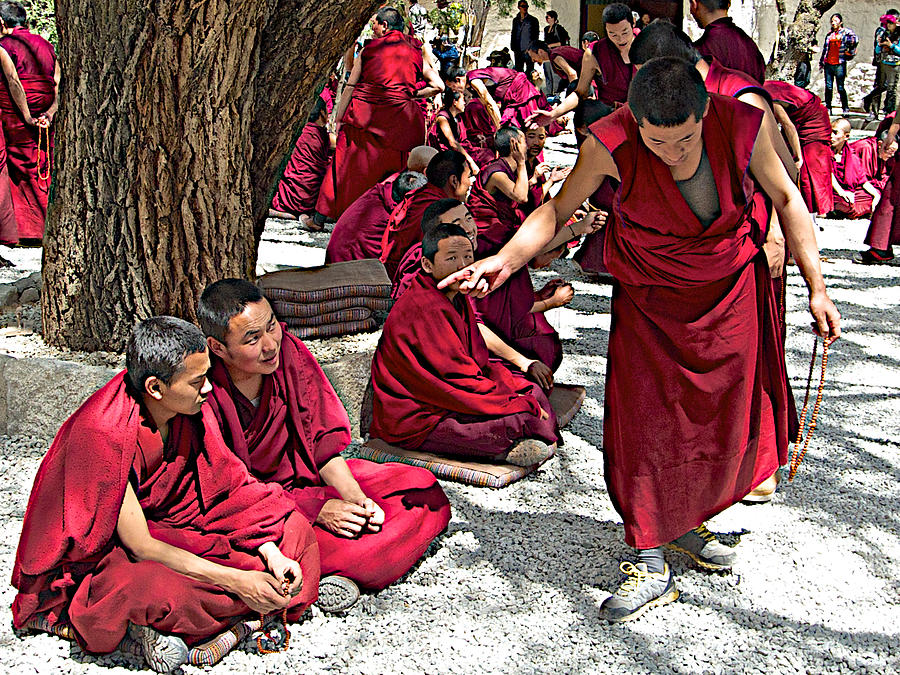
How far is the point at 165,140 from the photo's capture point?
368 centimetres

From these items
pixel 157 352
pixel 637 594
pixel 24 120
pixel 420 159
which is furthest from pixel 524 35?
pixel 157 352

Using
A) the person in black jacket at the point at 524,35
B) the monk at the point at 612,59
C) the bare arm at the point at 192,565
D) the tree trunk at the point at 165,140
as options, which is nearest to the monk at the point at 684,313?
the bare arm at the point at 192,565

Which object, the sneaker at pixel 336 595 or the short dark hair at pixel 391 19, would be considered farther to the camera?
the short dark hair at pixel 391 19

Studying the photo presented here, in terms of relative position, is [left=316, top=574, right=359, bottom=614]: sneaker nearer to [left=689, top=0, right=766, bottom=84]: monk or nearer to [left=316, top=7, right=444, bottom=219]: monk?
[left=689, top=0, right=766, bottom=84]: monk

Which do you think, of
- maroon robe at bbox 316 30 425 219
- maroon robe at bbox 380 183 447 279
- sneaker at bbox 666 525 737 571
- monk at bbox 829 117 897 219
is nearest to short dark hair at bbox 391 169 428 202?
maroon robe at bbox 380 183 447 279

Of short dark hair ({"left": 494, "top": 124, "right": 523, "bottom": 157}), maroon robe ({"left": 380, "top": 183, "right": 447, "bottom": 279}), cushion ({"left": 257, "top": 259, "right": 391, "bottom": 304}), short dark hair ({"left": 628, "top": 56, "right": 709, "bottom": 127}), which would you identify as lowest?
cushion ({"left": 257, "top": 259, "right": 391, "bottom": 304})

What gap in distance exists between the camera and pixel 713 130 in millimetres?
2686

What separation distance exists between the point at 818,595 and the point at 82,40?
3172 millimetres

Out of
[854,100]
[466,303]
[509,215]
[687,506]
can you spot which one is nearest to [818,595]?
[687,506]

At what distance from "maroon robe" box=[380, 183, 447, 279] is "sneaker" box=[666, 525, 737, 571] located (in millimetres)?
2299

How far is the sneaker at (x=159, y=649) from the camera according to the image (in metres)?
2.51

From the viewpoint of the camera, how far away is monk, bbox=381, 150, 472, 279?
5.02 metres

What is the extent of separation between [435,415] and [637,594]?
120cm

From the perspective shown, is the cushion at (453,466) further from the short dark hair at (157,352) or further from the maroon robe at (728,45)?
the maroon robe at (728,45)
